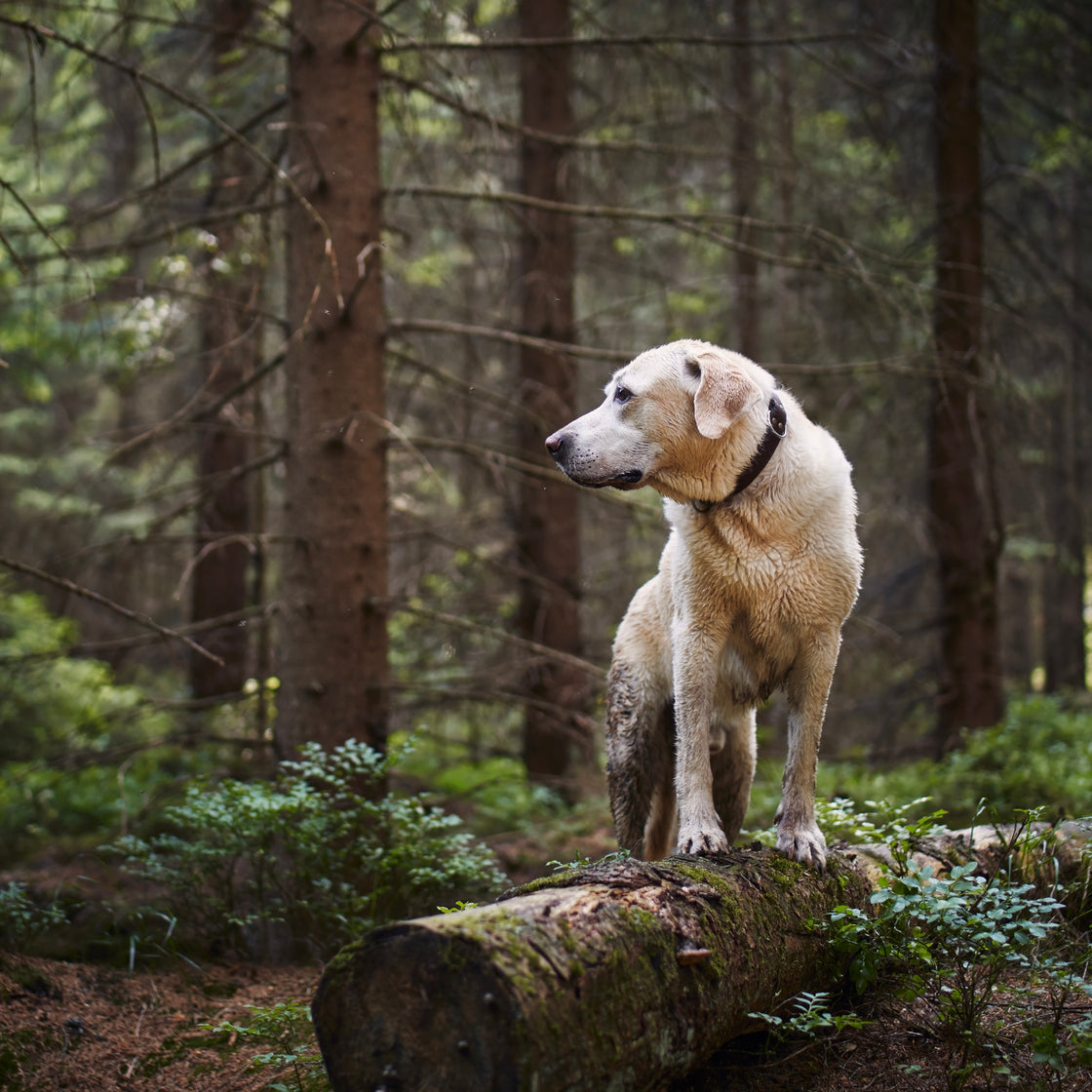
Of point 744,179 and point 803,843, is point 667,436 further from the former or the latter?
point 744,179

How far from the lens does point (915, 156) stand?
12750 millimetres

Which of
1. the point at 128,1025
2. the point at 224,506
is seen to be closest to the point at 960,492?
the point at 224,506

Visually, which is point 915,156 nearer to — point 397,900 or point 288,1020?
point 397,900

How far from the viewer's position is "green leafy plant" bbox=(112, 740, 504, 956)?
470 cm

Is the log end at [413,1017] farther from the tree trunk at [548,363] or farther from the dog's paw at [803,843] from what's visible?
the tree trunk at [548,363]

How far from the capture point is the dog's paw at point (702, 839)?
375 cm

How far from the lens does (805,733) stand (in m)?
4.02

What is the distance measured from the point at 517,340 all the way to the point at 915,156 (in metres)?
9.12

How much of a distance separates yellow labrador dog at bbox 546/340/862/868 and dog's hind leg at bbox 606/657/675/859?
0.49 meters

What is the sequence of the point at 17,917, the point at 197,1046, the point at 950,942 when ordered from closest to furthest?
the point at 950,942 < the point at 197,1046 < the point at 17,917

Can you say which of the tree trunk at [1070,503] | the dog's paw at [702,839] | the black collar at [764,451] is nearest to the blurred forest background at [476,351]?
the tree trunk at [1070,503]

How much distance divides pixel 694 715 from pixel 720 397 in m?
1.35

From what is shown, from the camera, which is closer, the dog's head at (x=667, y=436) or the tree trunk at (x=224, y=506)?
the dog's head at (x=667, y=436)

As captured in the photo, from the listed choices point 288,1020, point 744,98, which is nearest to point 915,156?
point 744,98
